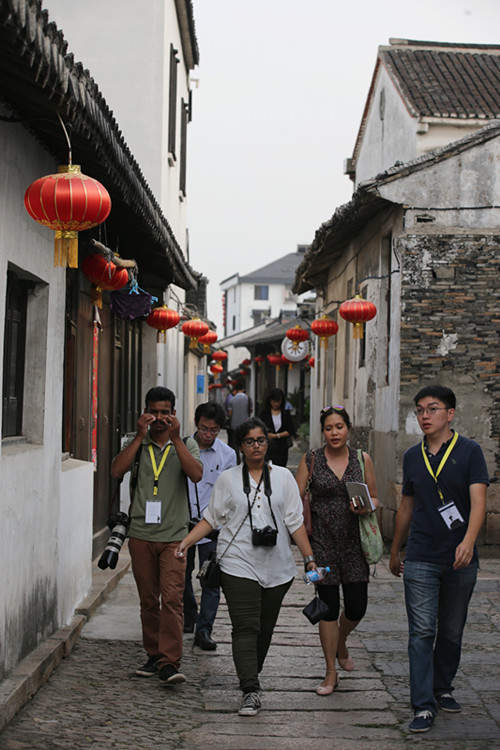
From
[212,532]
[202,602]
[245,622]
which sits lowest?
[202,602]

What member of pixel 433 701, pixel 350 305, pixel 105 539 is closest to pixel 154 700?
pixel 433 701

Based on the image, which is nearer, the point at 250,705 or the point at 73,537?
the point at 250,705

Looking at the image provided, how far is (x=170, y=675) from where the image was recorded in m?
6.23

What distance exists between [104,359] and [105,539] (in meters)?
2.08

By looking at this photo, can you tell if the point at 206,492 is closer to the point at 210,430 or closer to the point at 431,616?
the point at 210,430

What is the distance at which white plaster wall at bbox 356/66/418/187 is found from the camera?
1836 cm

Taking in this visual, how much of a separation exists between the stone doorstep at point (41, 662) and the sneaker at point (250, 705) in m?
1.27

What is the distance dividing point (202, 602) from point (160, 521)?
1164 millimetres

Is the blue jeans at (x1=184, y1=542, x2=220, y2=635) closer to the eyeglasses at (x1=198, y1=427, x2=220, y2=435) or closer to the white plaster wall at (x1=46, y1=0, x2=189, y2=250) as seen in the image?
the eyeglasses at (x1=198, y1=427, x2=220, y2=435)

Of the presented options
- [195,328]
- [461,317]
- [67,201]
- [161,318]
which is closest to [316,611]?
[67,201]

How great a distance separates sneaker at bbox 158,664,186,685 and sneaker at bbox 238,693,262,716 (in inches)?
25.0

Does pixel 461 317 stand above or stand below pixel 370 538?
above

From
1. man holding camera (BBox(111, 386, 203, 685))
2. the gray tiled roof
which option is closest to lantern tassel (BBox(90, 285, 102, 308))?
man holding camera (BBox(111, 386, 203, 685))

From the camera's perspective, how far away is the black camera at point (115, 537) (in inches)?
246
